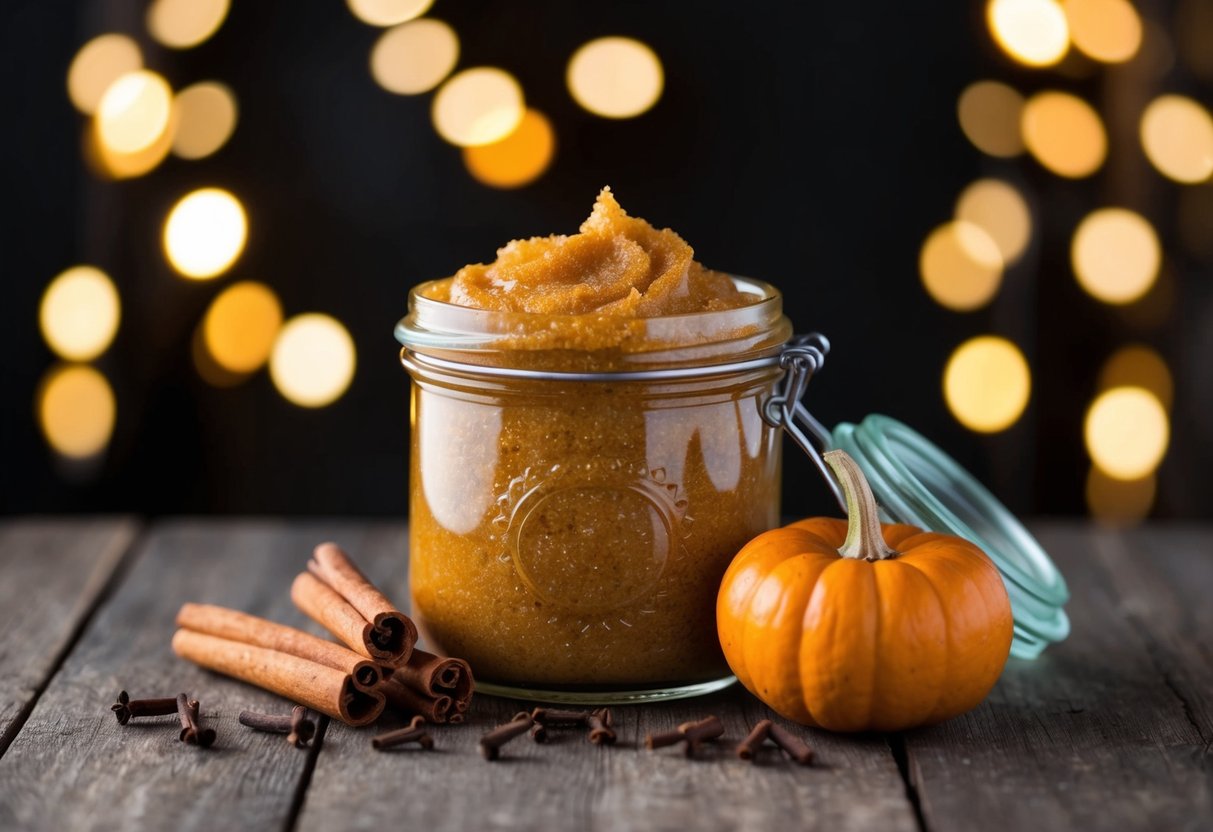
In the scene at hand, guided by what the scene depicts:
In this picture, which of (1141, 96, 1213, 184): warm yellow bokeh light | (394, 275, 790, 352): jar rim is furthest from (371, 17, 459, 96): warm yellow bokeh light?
(1141, 96, 1213, 184): warm yellow bokeh light

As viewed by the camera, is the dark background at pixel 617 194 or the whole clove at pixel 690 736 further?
the dark background at pixel 617 194

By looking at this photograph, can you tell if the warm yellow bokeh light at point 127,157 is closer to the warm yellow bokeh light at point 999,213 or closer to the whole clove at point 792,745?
the warm yellow bokeh light at point 999,213

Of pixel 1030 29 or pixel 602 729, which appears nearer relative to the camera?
pixel 602 729

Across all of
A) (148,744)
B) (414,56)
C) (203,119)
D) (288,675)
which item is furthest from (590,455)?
(203,119)

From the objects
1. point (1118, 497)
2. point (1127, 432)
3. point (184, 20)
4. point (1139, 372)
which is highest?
point (184, 20)

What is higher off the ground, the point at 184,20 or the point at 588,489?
the point at 184,20

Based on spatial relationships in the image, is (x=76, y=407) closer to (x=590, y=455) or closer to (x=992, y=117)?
(x=590, y=455)

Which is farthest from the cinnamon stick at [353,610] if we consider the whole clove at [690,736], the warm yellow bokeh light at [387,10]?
the warm yellow bokeh light at [387,10]

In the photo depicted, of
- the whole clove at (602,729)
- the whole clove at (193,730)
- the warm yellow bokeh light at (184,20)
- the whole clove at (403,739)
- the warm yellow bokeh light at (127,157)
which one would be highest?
the warm yellow bokeh light at (184,20)
